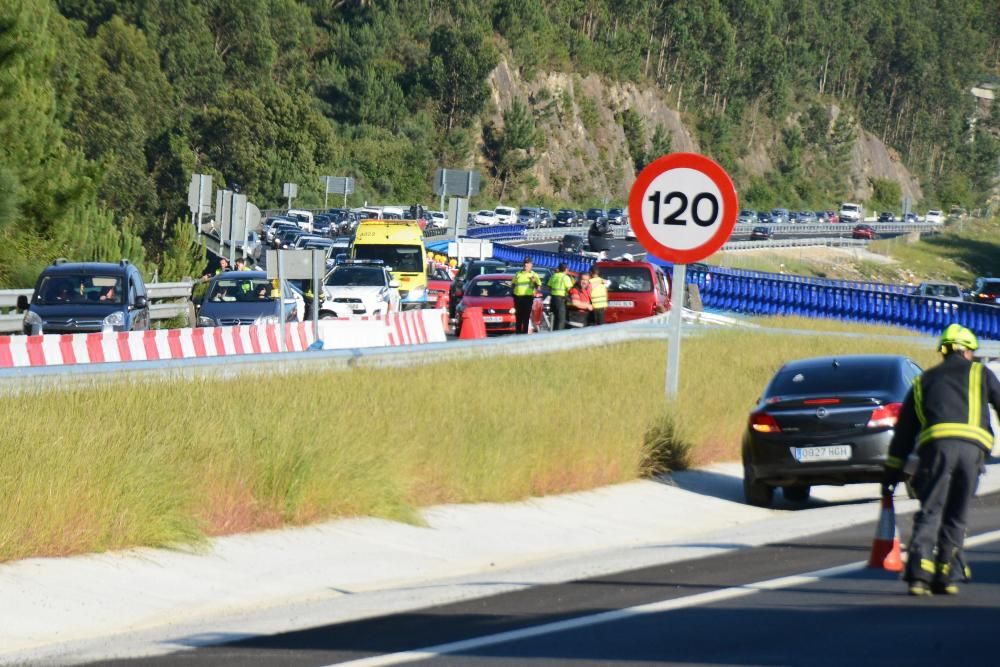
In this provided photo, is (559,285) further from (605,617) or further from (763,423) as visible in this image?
(605,617)

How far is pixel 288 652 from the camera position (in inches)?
326

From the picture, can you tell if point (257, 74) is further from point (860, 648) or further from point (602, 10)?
point (860, 648)

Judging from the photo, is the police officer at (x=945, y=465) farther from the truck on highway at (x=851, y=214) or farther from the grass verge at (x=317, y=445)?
the truck on highway at (x=851, y=214)

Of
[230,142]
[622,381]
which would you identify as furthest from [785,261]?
[622,381]

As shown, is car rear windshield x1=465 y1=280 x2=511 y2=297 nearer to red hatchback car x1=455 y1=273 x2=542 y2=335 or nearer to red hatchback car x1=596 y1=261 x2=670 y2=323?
red hatchback car x1=455 y1=273 x2=542 y2=335

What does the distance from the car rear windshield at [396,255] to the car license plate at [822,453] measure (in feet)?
83.1

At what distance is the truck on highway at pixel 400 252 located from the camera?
3953 cm

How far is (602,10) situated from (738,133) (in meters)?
18.0

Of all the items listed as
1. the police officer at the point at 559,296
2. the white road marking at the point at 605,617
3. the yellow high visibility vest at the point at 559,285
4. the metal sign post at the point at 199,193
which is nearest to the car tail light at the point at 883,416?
the white road marking at the point at 605,617

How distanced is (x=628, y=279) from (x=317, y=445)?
82.0ft

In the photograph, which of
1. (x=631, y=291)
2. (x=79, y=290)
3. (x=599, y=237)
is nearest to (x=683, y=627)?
(x=79, y=290)

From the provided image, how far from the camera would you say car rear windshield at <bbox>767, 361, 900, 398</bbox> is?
15078 mm

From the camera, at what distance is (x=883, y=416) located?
1470 centimetres

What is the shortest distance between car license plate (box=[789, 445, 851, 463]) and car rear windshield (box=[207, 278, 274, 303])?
57.3 feet
